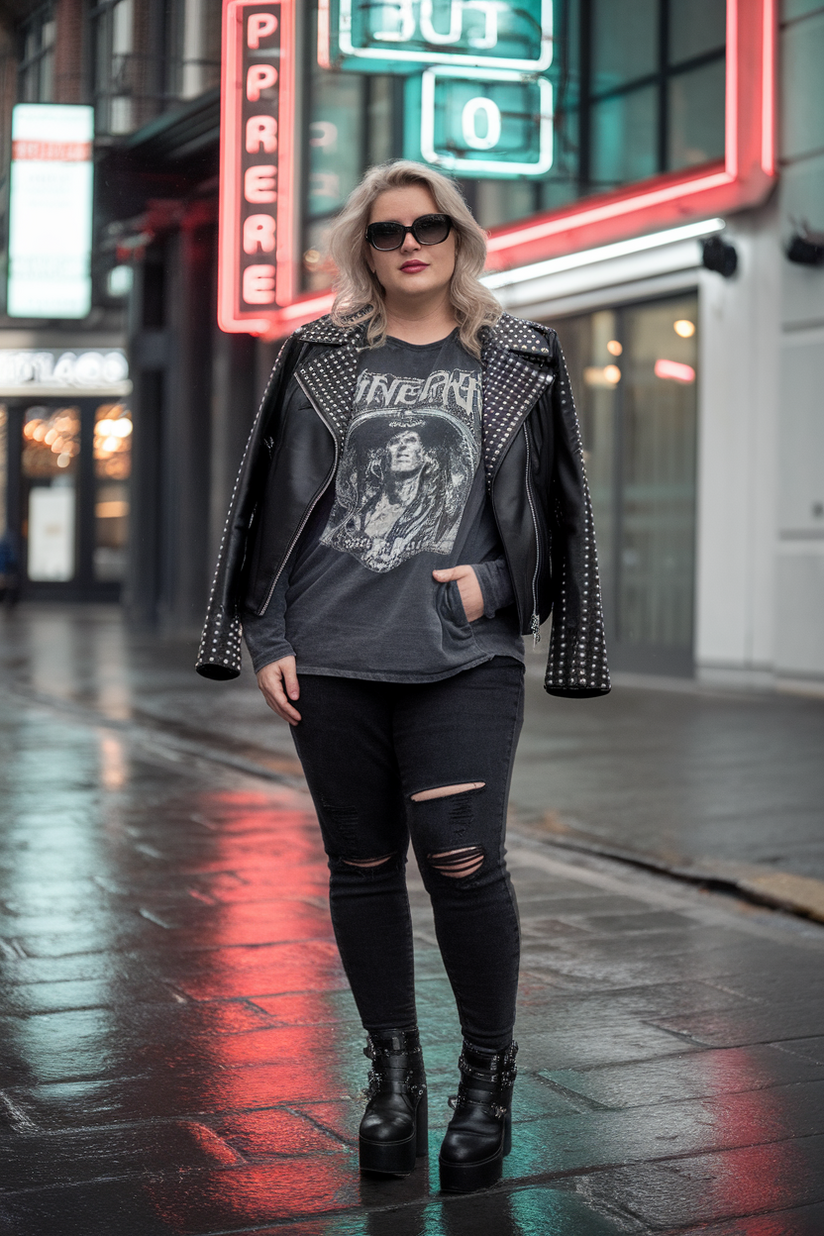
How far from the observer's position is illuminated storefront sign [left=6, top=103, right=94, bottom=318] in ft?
66.7

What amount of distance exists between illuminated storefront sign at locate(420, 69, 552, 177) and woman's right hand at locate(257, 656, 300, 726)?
38.4 feet

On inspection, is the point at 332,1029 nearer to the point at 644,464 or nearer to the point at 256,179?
the point at 644,464

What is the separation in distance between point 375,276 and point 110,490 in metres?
31.9

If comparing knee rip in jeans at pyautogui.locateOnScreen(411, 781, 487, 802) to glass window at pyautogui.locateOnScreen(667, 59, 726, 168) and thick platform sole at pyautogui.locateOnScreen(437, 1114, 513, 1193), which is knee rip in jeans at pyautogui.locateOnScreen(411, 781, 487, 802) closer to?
thick platform sole at pyautogui.locateOnScreen(437, 1114, 513, 1193)

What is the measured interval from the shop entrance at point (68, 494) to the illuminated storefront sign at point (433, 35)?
2105cm

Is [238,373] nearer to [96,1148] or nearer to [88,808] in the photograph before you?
[88,808]

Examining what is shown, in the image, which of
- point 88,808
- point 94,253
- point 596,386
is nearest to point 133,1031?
point 88,808

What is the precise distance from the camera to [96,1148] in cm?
308

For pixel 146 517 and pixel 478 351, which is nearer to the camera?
pixel 478 351

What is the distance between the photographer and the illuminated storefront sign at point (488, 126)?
14.1m

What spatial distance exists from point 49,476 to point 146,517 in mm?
11156

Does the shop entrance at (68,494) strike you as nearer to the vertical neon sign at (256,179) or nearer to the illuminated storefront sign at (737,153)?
the vertical neon sign at (256,179)

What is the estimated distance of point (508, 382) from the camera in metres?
A: 3.03

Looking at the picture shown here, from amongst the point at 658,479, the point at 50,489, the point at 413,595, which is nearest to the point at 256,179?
the point at 658,479
